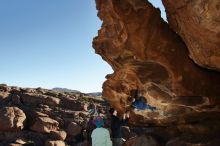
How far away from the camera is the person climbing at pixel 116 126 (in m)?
18.6

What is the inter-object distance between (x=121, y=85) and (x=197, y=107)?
5321 millimetres

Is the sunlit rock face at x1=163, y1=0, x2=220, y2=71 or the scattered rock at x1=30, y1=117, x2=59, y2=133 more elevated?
the sunlit rock face at x1=163, y1=0, x2=220, y2=71

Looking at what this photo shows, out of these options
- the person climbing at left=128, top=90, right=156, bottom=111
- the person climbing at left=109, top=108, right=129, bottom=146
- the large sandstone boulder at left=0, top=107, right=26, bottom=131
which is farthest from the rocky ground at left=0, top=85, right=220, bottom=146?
the person climbing at left=128, top=90, right=156, bottom=111

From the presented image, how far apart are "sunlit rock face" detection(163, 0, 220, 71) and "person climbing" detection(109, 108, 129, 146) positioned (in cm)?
735

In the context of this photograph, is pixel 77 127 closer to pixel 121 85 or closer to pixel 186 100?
pixel 121 85

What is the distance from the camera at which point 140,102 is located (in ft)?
61.8

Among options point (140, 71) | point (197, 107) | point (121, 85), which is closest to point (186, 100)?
point (197, 107)

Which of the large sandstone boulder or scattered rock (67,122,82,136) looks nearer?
the large sandstone boulder

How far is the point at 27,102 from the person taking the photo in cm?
4588

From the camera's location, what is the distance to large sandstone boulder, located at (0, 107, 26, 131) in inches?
1526

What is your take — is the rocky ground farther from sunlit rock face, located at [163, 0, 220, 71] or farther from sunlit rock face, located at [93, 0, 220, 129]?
sunlit rock face, located at [163, 0, 220, 71]

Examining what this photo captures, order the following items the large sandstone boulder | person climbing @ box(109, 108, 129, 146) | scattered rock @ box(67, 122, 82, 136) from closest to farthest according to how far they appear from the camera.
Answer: person climbing @ box(109, 108, 129, 146) → the large sandstone boulder → scattered rock @ box(67, 122, 82, 136)

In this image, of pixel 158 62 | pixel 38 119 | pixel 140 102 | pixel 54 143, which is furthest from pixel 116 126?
pixel 38 119

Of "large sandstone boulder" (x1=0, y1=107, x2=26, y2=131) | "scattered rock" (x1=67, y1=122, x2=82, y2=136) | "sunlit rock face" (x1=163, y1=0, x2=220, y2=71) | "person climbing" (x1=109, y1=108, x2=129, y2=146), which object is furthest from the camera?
"scattered rock" (x1=67, y1=122, x2=82, y2=136)
